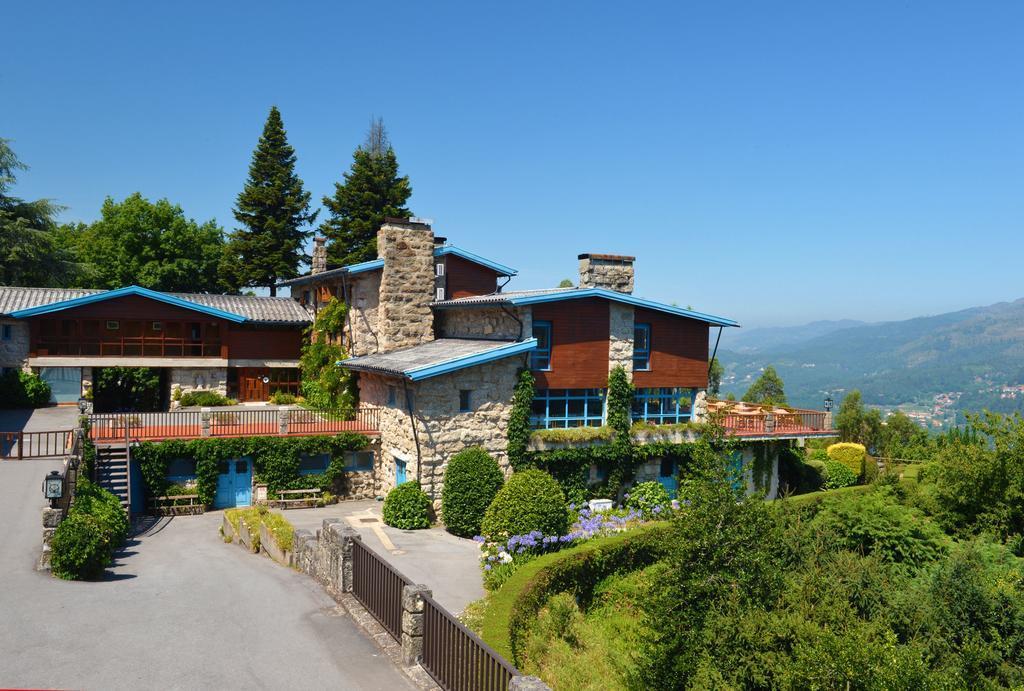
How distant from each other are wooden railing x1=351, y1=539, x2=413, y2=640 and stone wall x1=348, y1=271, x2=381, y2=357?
15.7 meters

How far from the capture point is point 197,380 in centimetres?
3797

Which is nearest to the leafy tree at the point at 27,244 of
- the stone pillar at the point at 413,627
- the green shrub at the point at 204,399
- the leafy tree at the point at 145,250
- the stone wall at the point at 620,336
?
the leafy tree at the point at 145,250

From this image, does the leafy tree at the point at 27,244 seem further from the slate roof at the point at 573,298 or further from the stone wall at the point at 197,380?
the slate roof at the point at 573,298

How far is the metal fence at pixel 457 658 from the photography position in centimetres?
999

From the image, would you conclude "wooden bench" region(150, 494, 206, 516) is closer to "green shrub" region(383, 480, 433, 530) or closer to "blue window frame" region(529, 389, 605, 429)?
"green shrub" region(383, 480, 433, 530)

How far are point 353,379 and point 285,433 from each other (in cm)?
539

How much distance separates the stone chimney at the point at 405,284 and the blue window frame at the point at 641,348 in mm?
8020

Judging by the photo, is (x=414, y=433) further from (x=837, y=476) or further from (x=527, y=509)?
(x=837, y=476)

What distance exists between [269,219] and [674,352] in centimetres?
3551

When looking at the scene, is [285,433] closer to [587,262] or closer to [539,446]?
[539,446]

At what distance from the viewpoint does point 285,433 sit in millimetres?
26797

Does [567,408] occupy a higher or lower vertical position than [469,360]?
lower

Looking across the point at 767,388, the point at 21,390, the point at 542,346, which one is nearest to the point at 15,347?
the point at 21,390

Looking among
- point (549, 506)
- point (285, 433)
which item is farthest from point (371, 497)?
point (549, 506)
